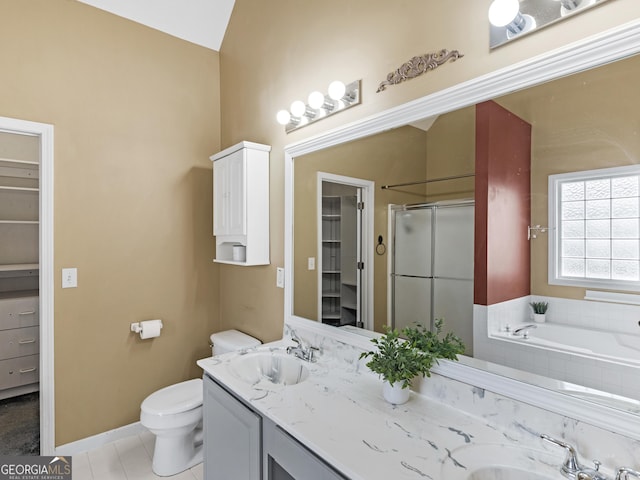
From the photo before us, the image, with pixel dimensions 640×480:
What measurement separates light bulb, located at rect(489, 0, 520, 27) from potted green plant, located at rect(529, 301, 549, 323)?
866 millimetres

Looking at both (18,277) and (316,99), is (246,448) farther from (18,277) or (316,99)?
(18,277)

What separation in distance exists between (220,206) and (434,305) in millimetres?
1598

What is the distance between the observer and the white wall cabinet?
7.10ft

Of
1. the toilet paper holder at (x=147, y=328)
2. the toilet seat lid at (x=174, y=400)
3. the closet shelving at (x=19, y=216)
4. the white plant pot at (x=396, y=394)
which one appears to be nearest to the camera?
the white plant pot at (x=396, y=394)

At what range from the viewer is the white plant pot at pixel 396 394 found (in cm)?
130

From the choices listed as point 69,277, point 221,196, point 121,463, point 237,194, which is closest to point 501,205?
point 237,194

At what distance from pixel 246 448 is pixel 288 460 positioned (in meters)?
0.27

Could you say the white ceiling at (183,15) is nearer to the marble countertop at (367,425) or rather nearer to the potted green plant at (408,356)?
the marble countertop at (367,425)

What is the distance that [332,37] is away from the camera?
1.79 meters

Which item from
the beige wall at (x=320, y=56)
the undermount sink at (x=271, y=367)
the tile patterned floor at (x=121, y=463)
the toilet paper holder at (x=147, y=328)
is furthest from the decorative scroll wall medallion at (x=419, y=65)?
the tile patterned floor at (x=121, y=463)

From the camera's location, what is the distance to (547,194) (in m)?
1.07

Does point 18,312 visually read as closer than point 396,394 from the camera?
No

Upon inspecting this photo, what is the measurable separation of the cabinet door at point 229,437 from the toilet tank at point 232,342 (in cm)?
64

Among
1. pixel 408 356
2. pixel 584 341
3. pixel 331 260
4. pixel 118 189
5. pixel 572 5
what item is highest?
pixel 572 5
